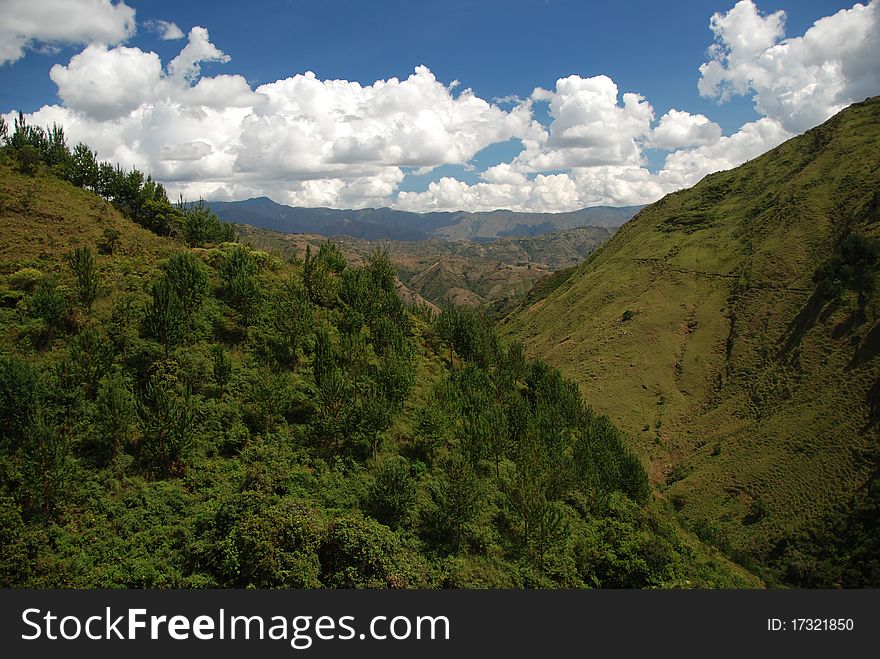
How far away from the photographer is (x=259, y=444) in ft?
91.2

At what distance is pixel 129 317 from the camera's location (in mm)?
32000

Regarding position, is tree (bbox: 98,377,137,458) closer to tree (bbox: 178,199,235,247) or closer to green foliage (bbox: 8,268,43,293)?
green foliage (bbox: 8,268,43,293)

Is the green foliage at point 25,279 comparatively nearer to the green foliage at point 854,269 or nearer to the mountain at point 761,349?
the mountain at point 761,349

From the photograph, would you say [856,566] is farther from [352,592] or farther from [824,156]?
[824,156]

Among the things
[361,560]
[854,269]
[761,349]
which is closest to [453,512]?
[361,560]

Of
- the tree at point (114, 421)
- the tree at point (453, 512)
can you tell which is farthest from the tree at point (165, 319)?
the tree at point (453, 512)

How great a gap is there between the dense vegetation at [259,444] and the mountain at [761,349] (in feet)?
66.8

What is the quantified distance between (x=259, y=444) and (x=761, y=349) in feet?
291

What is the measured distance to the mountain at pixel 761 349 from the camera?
51.5 metres

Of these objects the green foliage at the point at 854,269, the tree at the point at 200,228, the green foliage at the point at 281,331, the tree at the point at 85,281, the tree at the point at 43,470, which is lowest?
the tree at the point at 43,470

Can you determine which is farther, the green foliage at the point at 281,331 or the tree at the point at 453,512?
the green foliage at the point at 281,331

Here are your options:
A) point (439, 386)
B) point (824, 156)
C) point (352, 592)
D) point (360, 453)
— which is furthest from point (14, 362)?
point (824, 156)

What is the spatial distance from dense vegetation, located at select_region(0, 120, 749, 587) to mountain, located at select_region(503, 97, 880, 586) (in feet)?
66.8

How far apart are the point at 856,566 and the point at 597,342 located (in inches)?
2471
